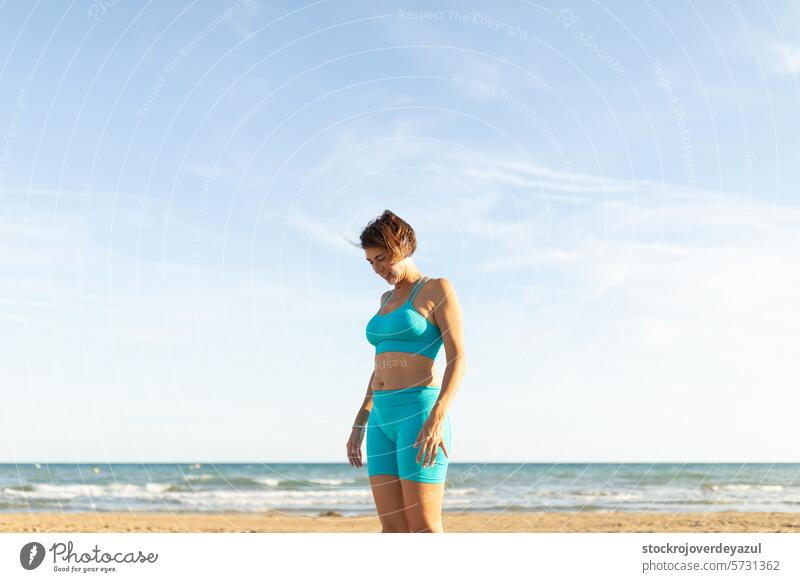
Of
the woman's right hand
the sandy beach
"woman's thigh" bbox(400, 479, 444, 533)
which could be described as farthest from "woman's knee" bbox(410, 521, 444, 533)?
the sandy beach

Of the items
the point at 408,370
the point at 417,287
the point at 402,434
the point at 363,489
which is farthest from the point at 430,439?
the point at 363,489

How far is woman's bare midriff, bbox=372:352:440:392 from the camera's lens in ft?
19.3

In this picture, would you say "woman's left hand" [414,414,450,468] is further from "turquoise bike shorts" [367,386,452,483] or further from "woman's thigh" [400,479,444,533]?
"woman's thigh" [400,479,444,533]

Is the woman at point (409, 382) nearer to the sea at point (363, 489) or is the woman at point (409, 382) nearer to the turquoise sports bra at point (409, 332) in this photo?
the turquoise sports bra at point (409, 332)

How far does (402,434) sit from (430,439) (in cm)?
34

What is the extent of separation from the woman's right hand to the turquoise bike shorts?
0.44 m

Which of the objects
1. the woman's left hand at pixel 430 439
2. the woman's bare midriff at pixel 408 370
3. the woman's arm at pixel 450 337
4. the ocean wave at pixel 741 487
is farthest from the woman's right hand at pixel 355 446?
the ocean wave at pixel 741 487

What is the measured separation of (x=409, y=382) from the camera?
590 centimetres

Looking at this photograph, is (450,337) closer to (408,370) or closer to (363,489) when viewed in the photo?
(408,370)
